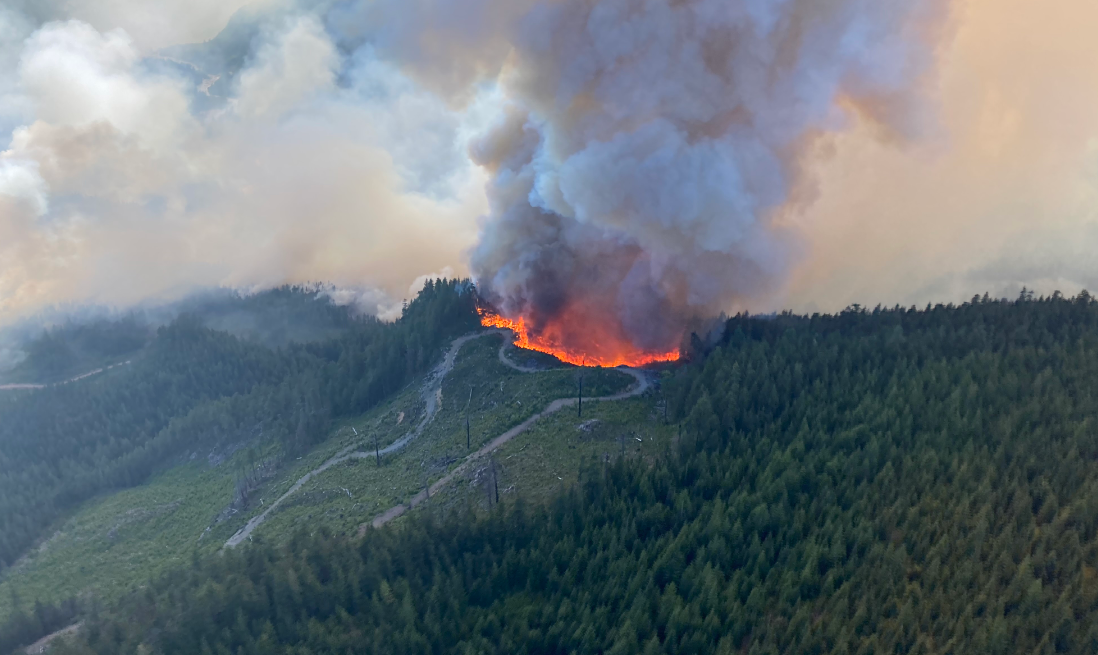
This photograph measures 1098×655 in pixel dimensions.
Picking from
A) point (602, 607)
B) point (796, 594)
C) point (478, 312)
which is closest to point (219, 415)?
point (478, 312)

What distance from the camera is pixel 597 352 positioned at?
438 feet

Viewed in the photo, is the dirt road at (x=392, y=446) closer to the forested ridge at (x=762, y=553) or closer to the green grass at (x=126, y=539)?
the green grass at (x=126, y=539)

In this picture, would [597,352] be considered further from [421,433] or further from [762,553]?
[762,553]

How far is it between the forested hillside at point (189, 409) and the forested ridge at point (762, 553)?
52.4 metres

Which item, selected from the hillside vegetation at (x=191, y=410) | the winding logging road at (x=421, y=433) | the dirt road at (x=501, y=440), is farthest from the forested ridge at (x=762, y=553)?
the hillside vegetation at (x=191, y=410)

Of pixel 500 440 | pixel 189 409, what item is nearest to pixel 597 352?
pixel 500 440

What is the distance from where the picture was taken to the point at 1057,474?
86.6 m

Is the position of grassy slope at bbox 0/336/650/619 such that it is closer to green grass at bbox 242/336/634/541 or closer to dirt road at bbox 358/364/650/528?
green grass at bbox 242/336/634/541

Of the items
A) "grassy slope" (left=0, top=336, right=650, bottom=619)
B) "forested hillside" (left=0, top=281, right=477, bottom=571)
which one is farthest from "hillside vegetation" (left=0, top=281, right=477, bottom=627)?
"grassy slope" (left=0, top=336, right=650, bottom=619)

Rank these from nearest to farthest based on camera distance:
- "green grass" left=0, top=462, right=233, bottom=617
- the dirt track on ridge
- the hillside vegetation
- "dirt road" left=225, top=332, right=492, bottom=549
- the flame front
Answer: the dirt track on ridge
"green grass" left=0, top=462, right=233, bottom=617
"dirt road" left=225, top=332, right=492, bottom=549
the flame front
the hillside vegetation

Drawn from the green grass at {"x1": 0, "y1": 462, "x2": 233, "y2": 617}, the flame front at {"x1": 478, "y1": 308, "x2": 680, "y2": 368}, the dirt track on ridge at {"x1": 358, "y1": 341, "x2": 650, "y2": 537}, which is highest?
the flame front at {"x1": 478, "y1": 308, "x2": 680, "y2": 368}

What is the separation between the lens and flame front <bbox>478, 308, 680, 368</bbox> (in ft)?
431

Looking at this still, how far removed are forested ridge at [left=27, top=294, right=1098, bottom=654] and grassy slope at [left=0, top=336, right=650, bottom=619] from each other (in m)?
7.61

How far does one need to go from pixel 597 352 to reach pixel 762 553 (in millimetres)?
55513
